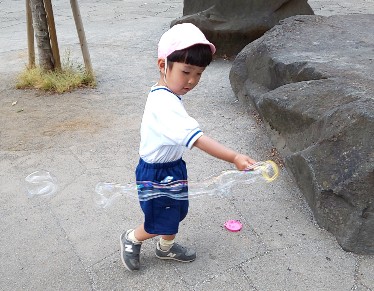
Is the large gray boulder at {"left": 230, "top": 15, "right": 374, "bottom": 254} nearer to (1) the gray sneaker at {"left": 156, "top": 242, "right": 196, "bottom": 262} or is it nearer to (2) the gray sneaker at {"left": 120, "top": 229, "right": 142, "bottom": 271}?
(1) the gray sneaker at {"left": 156, "top": 242, "right": 196, "bottom": 262}

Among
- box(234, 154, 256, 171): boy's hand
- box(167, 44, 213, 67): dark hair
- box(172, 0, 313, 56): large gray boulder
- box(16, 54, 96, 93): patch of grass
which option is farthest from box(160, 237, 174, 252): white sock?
box(172, 0, 313, 56): large gray boulder

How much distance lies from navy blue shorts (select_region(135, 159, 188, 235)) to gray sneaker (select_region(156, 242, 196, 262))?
0.23 m

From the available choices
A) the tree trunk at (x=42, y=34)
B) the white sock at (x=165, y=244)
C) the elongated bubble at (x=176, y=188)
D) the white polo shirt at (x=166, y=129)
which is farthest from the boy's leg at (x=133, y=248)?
the tree trunk at (x=42, y=34)

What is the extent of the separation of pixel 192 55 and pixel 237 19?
461cm

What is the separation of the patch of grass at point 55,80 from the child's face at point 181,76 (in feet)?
11.0

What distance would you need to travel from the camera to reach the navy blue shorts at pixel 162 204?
90.8 inches

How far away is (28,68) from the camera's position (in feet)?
18.9

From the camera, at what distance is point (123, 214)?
3076 mm

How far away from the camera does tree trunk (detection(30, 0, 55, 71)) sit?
5.35 metres

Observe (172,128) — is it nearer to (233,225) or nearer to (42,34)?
(233,225)

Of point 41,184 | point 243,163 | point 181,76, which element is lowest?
point 41,184

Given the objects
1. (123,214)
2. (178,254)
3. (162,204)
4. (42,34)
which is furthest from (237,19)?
(162,204)

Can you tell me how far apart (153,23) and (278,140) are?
5.68m

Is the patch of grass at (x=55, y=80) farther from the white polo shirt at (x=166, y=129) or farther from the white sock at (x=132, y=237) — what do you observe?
the white polo shirt at (x=166, y=129)
